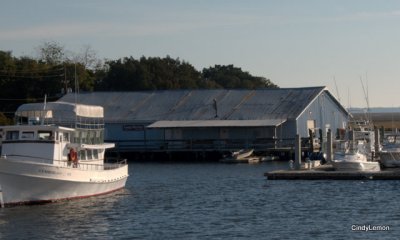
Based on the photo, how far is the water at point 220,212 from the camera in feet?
113

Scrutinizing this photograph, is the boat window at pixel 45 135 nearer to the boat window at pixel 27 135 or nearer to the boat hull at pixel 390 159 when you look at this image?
the boat window at pixel 27 135

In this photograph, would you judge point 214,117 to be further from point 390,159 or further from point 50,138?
point 50,138

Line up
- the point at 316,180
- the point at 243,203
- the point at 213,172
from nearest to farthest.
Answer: the point at 243,203
the point at 316,180
the point at 213,172

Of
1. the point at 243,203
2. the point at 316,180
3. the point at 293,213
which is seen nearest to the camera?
the point at 293,213

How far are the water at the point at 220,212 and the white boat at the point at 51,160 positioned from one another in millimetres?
703

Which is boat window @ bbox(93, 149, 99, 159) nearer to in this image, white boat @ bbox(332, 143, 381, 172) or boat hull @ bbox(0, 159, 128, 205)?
boat hull @ bbox(0, 159, 128, 205)

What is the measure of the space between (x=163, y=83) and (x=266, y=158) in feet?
143

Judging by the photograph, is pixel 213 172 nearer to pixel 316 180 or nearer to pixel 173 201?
pixel 316 180

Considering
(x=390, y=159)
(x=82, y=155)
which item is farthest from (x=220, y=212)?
(x=390, y=159)

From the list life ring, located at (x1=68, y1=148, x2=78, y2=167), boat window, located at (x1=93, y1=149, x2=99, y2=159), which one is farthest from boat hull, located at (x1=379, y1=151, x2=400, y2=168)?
life ring, located at (x1=68, y1=148, x2=78, y2=167)

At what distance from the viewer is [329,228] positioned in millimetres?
35281

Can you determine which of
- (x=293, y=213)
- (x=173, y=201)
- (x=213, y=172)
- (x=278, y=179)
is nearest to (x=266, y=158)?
(x=213, y=172)

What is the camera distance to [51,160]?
44.2 m

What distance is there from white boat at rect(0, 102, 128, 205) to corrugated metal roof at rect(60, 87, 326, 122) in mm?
38423
